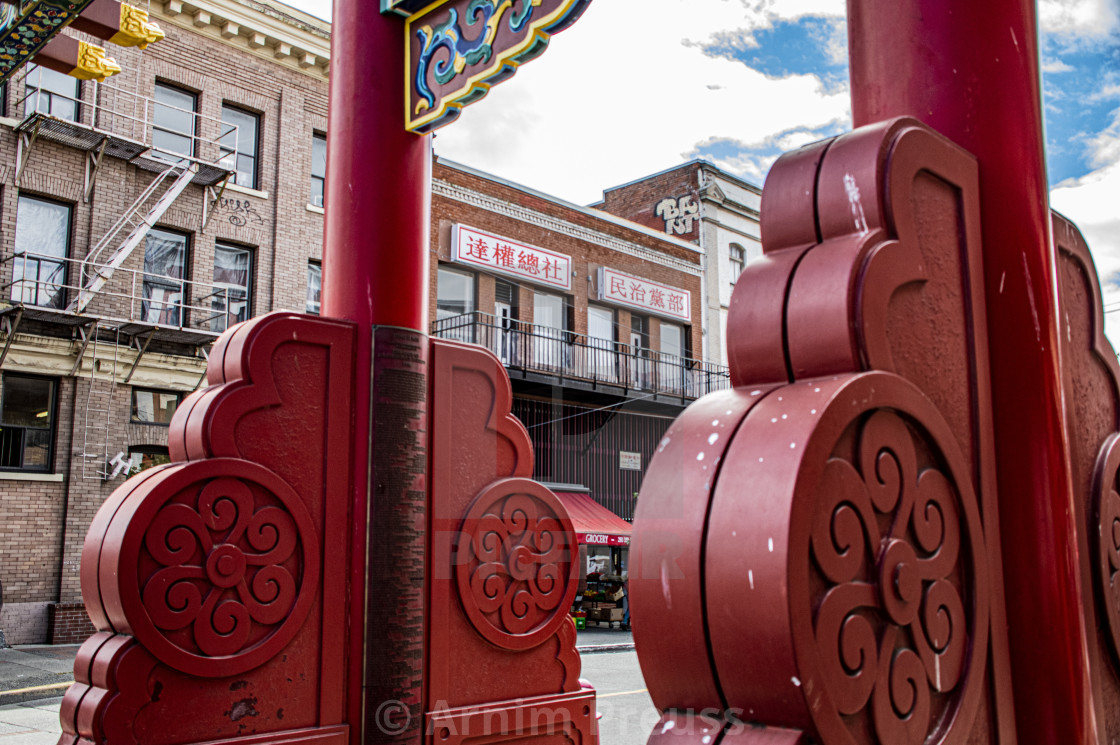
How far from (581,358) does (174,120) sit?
10078 mm

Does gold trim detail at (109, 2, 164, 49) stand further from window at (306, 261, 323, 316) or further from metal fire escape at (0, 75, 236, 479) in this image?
window at (306, 261, 323, 316)

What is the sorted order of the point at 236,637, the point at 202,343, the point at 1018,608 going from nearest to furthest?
the point at 1018,608, the point at 236,637, the point at 202,343

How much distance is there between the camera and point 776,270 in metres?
1.39

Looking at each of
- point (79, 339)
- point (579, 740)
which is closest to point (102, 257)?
point (79, 339)

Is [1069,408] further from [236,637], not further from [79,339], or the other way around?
[79,339]

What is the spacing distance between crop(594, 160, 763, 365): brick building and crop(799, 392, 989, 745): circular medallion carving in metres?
25.3

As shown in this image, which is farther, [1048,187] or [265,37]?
[265,37]

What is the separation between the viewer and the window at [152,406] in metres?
16.7

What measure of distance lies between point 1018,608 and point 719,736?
0.61 meters

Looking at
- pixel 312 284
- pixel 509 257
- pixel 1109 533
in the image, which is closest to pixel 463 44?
pixel 1109 533

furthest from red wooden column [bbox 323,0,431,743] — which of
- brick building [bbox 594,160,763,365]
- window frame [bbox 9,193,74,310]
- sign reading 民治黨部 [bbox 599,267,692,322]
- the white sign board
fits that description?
brick building [bbox 594,160,763,365]

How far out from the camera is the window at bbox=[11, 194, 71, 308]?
15477mm

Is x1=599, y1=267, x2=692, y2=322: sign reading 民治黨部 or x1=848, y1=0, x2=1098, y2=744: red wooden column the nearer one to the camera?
x1=848, y1=0, x2=1098, y2=744: red wooden column

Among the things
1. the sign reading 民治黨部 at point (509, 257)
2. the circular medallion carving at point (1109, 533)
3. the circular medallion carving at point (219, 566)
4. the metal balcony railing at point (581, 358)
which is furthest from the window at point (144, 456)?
the circular medallion carving at point (1109, 533)
